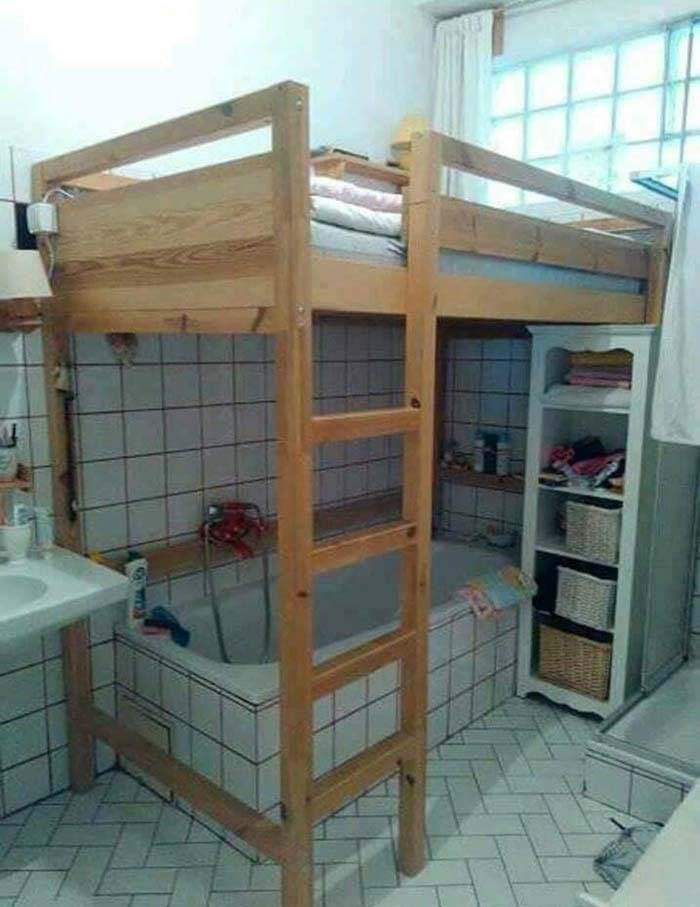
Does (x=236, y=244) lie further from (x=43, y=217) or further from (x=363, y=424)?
(x=43, y=217)

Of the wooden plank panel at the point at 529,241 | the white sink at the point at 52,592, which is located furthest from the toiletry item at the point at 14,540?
the wooden plank panel at the point at 529,241

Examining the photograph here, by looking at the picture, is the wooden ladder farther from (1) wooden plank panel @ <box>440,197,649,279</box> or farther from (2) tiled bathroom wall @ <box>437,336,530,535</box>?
(2) tiled bathroom wall @ <box>437,336,530,535</box>

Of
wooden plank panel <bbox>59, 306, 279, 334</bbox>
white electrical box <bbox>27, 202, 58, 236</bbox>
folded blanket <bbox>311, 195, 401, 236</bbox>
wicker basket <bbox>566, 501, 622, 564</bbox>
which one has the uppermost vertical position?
white electrical box <bbox>27, 202, 58, 236</bbox>

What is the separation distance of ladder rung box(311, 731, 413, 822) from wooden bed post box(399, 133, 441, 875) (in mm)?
41

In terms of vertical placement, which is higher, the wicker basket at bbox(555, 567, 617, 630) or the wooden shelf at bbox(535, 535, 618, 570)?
the wooden shelf at bbox(535, 535, 618, 570)

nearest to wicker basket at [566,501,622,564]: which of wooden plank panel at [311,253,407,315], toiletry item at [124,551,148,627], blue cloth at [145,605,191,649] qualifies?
wooden plank panel at [311,253,407,315]

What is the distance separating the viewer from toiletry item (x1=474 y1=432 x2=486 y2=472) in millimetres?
3078

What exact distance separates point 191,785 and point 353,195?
4.65ft

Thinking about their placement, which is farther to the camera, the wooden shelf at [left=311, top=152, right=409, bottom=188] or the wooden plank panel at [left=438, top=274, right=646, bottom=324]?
the wooden shelf at [left=311, top=152, right=409, bottom=188]

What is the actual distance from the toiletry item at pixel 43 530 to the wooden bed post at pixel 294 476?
0.80 meters

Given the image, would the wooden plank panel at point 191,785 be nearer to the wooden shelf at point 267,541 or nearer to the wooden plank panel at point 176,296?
the wooden shelf at point 267,541

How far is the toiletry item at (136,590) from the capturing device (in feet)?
6.91

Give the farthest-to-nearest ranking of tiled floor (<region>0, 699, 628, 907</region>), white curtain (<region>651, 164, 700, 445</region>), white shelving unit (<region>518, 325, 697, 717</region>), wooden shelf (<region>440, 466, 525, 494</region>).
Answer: wooden shelf (<region>440, 466, 525, 494</region>) < white shelving unit (<region>518, 325, 697, 717</region>) < white curtain (<region>651, 164, 700, 445</region>) < tiled floor (<region>0, 699, 628, 907</region>)

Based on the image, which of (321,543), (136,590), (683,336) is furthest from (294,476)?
(683,336)
